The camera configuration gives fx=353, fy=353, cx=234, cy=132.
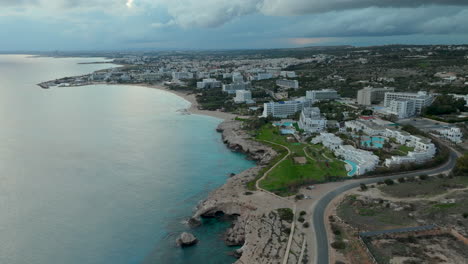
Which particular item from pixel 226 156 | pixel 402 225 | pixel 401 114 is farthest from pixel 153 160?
pixel 401 114

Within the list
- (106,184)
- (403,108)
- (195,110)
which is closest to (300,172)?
(106,184)

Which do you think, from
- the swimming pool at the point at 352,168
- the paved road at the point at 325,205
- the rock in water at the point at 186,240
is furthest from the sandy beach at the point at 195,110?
the rock in water at the point at 186,240

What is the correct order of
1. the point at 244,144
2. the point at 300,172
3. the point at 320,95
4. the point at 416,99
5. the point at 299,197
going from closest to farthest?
1. the point at 299,197
2. the point at 300,172
3. the point at 244,144
4. the point at 416,99
5. the point at 320,95

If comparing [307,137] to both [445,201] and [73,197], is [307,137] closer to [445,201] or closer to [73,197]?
[445,201]

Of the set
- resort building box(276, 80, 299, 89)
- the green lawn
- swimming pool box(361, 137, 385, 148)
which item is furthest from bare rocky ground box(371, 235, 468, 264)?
resort building box(276, 80, 299, 89)

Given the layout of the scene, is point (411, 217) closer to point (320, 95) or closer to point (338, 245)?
point (338, 245)

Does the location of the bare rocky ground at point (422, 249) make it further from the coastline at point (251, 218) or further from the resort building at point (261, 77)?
the resort building at point (261, 77)
